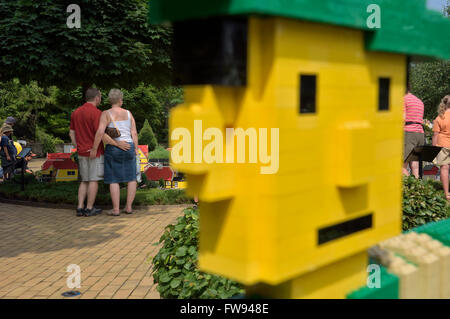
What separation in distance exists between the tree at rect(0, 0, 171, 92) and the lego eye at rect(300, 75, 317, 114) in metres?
7.58

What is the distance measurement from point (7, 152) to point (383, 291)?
11786 millimetres

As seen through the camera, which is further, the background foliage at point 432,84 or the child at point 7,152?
the background foliage at point 432,84

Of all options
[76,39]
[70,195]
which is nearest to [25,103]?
[70,195]

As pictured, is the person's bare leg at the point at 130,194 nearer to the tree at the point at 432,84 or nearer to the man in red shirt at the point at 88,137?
the man in red shirt at the point at 88,137

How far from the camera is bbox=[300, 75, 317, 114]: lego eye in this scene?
1.40 metres

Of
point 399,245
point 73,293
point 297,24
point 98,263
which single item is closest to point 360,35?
point 297,24

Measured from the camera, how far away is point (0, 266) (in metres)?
5.09

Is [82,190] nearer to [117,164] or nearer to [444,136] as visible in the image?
[117,164]

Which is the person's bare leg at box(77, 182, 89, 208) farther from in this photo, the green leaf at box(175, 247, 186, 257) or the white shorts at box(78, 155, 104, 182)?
the green leaf at box(175, 247, 186, 257)

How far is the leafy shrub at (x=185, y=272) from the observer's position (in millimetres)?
2939

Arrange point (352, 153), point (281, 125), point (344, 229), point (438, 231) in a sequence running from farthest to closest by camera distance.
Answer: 1. point (438, 231)
2. point (344, 229)
3. point (352, 153)
4. point (281, 125)

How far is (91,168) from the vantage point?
24.5 ft

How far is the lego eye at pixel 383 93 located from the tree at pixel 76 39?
292 inches

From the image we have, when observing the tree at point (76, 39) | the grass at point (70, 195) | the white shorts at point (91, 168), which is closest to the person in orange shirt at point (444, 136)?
the grass at point (70, 195)
